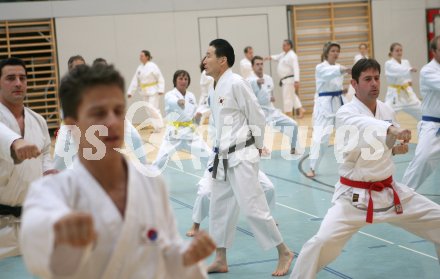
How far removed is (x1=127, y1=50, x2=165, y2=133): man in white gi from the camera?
16.9 meters

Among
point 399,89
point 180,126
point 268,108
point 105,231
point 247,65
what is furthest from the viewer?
point 247,65

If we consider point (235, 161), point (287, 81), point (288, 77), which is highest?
point (288, 77)

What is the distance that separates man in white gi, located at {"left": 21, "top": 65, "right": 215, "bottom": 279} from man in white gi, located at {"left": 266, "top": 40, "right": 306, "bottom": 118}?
51.0ft

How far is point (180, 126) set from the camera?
9.12 meters

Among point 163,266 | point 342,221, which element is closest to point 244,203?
point 342,221

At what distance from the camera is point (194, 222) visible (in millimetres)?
6625

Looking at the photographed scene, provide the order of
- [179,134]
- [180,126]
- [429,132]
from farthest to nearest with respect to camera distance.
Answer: [180,126]
[179,134]
[429,132]

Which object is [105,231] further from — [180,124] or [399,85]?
[399,85]

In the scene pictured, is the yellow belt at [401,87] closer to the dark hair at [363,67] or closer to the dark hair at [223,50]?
the dark hair at [223,50]

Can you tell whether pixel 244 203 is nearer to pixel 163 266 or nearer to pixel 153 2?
pixel 163 266

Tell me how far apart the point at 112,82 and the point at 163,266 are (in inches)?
28.1

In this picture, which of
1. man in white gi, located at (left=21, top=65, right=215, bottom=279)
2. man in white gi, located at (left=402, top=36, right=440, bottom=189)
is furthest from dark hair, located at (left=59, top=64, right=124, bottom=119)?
man in white gi, located at (left=402, top=36, right=440, bottom=189)

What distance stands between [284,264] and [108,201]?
319 centimetres

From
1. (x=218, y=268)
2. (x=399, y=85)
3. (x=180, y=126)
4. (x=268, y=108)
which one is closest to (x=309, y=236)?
(x=218, y=268)
